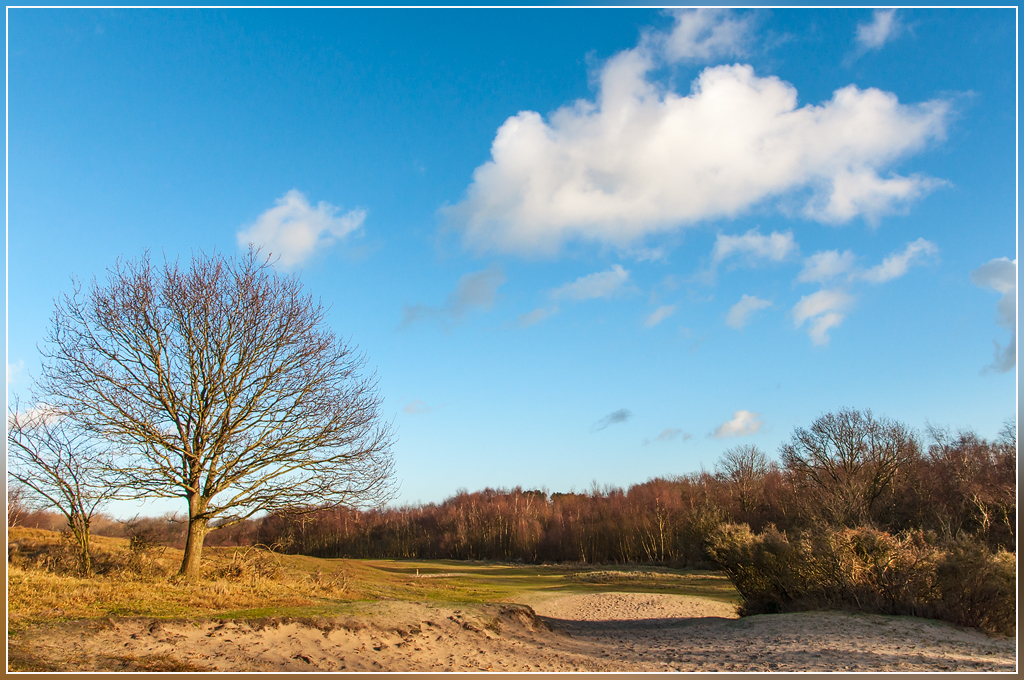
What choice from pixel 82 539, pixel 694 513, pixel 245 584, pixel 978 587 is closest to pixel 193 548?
pixel 245 584

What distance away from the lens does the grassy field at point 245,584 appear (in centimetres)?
965

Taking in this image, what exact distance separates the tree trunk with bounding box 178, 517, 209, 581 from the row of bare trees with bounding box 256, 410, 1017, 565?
161 cm

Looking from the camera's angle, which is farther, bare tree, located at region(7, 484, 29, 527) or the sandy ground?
bare tree, located at region(7, 484, 29, 527)

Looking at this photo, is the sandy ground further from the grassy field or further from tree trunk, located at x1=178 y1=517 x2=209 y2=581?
tree trunk, located at x1=178 y1=517 x2=209 y2=581

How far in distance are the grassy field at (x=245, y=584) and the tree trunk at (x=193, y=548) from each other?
0.33 meters

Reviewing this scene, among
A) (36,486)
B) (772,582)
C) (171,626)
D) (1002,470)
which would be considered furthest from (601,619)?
(1002,470)

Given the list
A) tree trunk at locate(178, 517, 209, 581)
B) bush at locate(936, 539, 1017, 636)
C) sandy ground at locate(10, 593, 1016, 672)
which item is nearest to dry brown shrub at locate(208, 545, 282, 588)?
tree trunk at locate(178, 517, 209, 581)

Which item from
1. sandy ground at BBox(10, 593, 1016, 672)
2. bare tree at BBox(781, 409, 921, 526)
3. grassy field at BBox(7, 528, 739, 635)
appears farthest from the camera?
bare tree at BBox(781, 409, 921, 526)

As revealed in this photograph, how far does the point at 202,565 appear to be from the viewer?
1404cm

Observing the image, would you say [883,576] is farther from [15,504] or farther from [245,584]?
[15,504]

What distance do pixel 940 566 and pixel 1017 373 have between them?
6.27 metres

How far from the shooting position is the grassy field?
9648mm

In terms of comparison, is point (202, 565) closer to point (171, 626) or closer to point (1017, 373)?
point (171, 626)

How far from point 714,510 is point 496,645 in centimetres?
2454
